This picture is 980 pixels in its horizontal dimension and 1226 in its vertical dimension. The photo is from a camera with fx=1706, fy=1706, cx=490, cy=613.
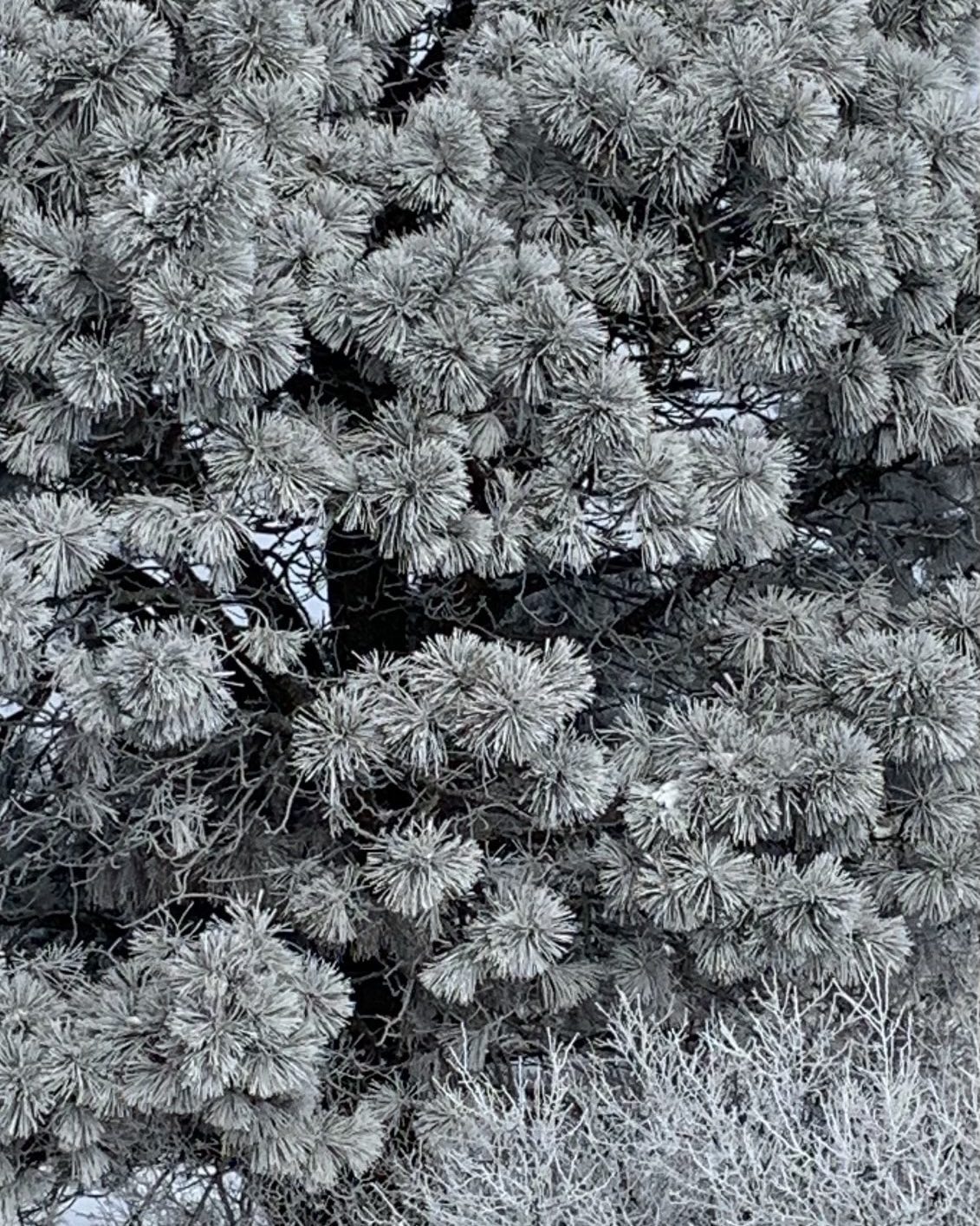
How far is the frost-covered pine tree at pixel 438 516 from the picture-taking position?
2.20 meters

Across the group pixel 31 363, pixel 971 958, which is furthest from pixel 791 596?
pixel 31 363

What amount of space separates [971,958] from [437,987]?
109 cm

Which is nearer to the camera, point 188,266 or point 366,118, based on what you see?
point 188,266

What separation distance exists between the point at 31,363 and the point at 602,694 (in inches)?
43.1

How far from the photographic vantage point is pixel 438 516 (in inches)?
88.4

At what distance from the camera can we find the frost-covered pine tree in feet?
7.22

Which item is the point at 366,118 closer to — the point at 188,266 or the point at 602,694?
the point at 188,266

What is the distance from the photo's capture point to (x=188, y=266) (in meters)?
2.08

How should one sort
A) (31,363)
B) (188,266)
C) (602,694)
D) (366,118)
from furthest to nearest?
(602,694) < (366,118) < (31,363) < (188,266)

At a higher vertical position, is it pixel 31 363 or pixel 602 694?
pixel 31 363

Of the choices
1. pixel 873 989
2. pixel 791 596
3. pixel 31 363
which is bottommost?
pixel 873 989

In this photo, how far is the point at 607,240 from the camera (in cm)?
239

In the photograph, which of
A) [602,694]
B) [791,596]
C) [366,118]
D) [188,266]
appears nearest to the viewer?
[188,266]

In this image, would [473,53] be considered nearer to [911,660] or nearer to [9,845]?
[911,660]
